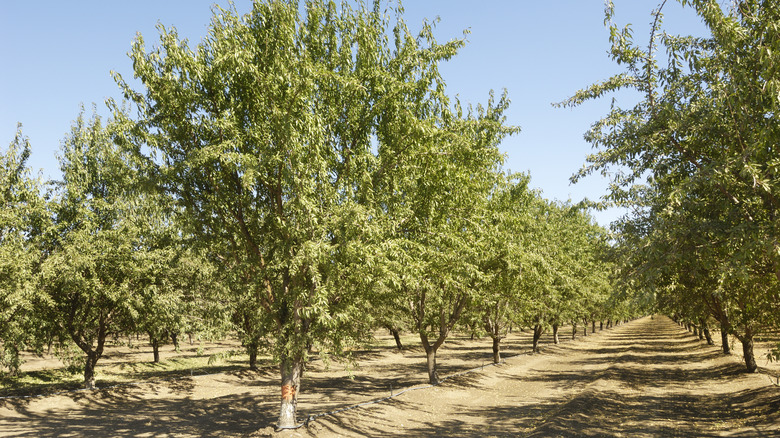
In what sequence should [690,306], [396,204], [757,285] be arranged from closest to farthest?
[396,204]
[757,285]
[690,306]

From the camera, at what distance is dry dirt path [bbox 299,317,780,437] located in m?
14.6

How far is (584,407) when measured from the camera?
17422mm

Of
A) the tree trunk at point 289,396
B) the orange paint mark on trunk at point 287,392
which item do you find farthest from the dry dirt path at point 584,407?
the orange paint mark on trunk at point 287,392

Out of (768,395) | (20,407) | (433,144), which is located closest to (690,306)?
(768,395)

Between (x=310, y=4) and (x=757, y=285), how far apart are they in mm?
18702

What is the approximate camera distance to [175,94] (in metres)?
12.6

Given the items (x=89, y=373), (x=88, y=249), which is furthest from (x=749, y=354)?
(x=89, y=373)

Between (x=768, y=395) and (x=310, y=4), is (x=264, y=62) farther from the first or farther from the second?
(x=768, y=395)

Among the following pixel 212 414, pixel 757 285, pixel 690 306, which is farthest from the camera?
pixel 690 306

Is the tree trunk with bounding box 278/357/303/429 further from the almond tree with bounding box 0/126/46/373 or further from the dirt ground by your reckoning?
the almond tree with bounding box 0/126/46/373

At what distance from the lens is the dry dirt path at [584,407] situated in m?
14.6

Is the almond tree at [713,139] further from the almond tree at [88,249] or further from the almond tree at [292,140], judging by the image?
the almond tree at [88,249]

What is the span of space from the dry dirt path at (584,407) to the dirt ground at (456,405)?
5 centimetres

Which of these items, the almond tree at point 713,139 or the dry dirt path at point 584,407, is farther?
the dry dirt path at point 584,407
